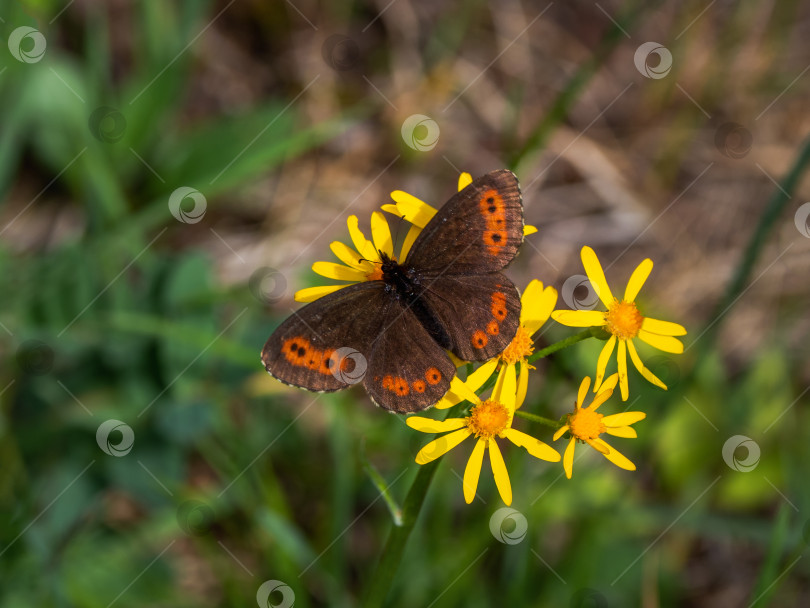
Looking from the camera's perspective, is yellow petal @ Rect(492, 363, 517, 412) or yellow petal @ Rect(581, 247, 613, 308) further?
yellow petal @ Rect(581, 247, 613, 308)

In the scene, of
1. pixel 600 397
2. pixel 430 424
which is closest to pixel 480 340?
pixel 430 424

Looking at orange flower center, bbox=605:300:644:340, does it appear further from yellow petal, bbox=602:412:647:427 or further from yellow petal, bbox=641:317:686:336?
yellow petal, bbox=602:412:647:427

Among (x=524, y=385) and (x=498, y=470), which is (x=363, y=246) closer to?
(x=524, y=385)

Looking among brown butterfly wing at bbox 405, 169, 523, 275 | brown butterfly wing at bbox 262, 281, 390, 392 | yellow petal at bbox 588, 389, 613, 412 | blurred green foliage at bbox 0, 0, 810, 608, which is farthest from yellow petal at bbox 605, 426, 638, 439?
blurred green foliage at bbox 0, 0, 810, 608

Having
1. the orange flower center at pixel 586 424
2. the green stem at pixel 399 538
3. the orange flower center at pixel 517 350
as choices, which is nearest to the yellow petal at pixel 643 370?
the orange flower center at pixel 586 424

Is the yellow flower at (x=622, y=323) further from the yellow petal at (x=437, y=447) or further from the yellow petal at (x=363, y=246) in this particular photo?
the yellow petal at (x=363, y=246)

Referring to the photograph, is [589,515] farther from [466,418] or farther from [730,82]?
[730,82]

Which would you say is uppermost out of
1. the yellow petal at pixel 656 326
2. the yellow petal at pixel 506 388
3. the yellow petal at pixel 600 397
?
the yellow petal at pixel 506 388

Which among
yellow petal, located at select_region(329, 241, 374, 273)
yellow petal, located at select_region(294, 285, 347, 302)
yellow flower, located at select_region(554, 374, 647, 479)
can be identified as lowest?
yellow flower, located at select_region(554, 374, 647, 479)

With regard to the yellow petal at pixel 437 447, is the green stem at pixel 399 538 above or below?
below
